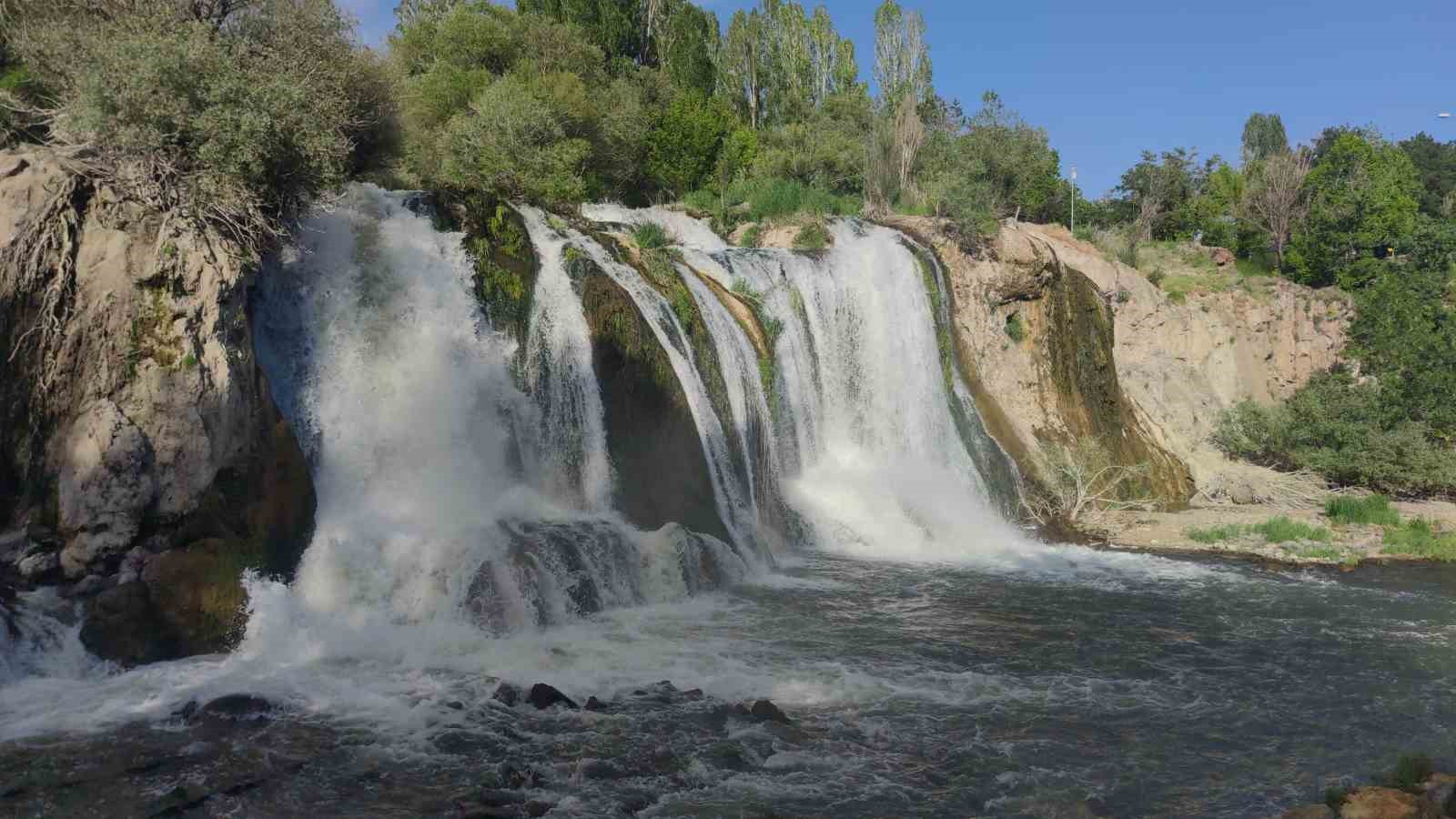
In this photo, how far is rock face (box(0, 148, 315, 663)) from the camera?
10117mm

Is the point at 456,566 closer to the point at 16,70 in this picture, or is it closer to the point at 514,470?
the point at 514,470

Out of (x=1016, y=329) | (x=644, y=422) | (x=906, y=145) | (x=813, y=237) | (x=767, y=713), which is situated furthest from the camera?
(x=906, y=145)

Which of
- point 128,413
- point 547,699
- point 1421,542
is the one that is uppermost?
point 128,413

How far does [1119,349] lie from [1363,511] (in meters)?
9.01

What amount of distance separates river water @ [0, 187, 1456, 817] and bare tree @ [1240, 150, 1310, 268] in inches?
926

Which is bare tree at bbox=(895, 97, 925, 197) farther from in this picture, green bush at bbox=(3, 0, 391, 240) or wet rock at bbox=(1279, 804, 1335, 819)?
wet rock at bbox=(1279, 804, 1335, 819)

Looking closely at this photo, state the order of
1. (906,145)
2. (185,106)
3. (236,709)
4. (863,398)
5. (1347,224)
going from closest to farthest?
(236,709) → (185,106) → (863,398) → (906,145) → (1347,224)

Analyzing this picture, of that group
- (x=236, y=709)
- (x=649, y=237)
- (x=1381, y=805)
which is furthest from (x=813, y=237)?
(x=1381, y=805)

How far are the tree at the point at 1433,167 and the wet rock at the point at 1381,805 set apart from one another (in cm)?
5803

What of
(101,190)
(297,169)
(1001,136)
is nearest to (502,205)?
(297,169)

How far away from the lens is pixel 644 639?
37.3ft

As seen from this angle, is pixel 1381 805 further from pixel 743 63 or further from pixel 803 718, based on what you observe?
pixel 743 63

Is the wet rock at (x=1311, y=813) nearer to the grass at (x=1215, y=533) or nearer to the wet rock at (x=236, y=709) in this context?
the wet rock at (x=236, y=709)

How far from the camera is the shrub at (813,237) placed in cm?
2402
